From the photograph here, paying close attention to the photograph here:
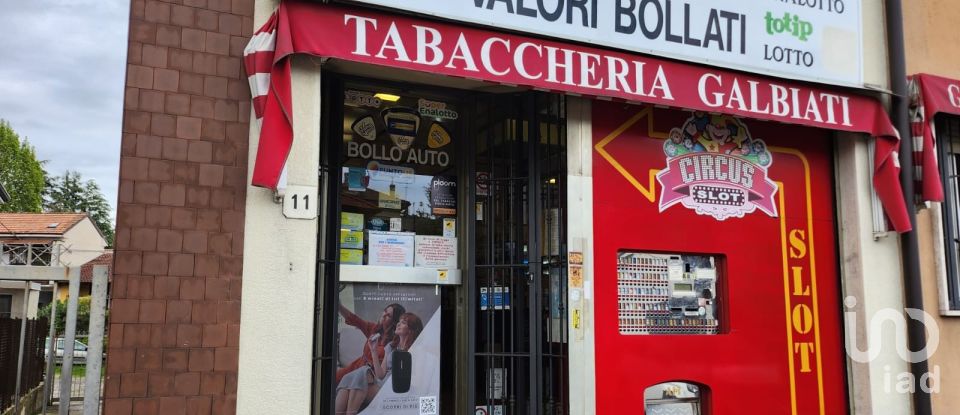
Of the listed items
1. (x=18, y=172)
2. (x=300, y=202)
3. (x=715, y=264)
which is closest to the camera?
(x=300, y=202)

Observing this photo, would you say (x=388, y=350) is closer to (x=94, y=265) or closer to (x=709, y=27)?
(x=94, y=265)

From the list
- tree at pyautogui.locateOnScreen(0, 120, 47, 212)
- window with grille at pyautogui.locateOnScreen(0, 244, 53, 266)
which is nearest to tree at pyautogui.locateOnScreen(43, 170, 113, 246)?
tree at pyautogui.locateOnScreen(0, 120, 47, 212)

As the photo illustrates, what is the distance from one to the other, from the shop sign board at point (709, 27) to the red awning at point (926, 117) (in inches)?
27.5

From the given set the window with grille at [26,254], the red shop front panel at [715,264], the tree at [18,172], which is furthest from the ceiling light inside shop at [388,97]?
the tree at [18,172]

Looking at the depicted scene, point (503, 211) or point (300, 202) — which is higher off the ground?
point (503, 211)

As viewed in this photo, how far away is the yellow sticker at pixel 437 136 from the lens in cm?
644

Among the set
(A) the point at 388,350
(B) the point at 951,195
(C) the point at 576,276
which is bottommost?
(A) the point at 388,350

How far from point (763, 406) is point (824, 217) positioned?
6.41ft

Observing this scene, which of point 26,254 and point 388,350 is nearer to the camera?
point 388,350

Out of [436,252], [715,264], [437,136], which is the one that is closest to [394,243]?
[436,252]

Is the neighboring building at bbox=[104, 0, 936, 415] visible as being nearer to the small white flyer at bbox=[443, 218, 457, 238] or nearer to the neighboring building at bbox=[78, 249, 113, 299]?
the small white flyer at bbox=[443, 218, 457, 238]

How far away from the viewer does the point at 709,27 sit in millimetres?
6309

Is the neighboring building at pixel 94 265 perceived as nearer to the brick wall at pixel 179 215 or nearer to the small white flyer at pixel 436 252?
the brick wall at pixel 179 215

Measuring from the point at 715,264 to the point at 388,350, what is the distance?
9.90 ft
